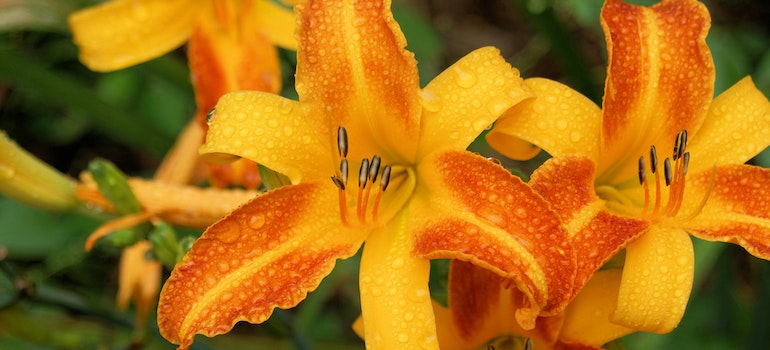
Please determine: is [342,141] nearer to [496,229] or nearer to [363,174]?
[363,174]

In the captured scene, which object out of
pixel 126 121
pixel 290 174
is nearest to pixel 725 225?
pixel 290 174

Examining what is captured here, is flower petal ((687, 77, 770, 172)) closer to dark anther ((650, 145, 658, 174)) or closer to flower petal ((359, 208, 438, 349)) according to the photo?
dark anther ((650, 145, 658, 174))

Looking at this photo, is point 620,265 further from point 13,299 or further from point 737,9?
point 737,9

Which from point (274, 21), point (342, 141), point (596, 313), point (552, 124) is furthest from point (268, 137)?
point (274, 21)

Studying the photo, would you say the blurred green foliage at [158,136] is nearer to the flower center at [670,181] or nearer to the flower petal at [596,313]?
the flower petal at [596,313]

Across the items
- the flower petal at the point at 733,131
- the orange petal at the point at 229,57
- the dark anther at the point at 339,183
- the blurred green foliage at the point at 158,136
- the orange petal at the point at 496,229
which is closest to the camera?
the orange petal at the point at 496,229

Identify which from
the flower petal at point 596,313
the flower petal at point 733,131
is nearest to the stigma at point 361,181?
the flower petal at point 596,313
